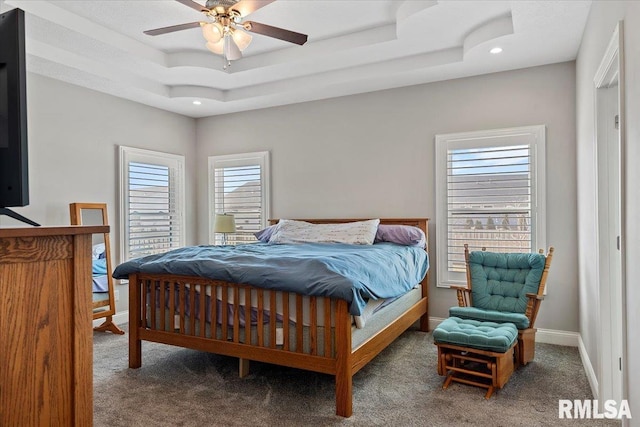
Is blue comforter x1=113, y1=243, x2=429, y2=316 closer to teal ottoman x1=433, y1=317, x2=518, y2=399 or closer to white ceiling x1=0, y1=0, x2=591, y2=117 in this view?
teal ottoman x1=433, y1=317, x2=518, y2=399

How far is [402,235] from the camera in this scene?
3.94 metres

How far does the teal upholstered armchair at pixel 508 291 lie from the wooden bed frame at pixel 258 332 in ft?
1.99

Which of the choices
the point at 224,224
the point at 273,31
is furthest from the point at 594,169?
the point at 224,224

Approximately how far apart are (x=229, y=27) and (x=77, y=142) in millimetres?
2462

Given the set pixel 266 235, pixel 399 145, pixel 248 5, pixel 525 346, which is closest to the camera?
pixel 248 5

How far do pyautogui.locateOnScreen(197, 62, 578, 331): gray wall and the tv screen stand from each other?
3750mm

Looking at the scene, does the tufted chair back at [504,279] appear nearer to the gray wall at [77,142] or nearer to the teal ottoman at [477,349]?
the teal ottoman at [477,349]

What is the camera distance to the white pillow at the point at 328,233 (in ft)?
13.1

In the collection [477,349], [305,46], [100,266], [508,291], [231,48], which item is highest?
[305,46]

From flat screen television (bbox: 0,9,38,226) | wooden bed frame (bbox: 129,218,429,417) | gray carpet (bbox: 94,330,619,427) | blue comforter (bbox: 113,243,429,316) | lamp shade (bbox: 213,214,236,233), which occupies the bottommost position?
gray carpet (bbox: 94,330,619,427)

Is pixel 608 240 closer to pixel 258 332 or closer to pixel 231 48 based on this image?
pixel 258 332

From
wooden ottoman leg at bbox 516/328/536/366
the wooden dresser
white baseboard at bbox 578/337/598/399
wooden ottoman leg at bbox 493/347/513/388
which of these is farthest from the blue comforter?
the wooden dresser

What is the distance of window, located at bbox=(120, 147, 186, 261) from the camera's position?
472cm

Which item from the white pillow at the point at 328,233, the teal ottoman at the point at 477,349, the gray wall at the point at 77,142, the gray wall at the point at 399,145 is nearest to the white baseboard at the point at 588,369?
the gray wall at the point at 399,145
